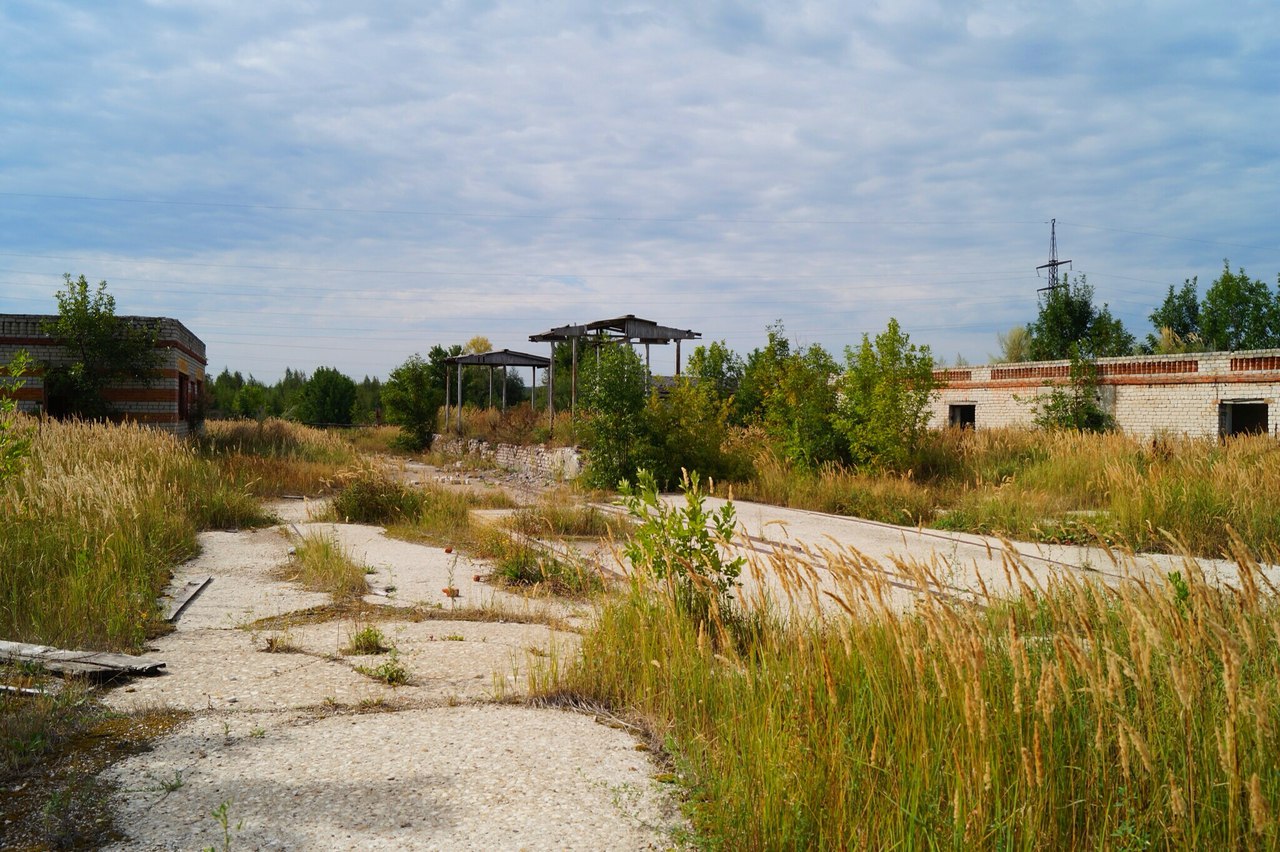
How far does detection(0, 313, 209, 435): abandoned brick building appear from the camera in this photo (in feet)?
59.6

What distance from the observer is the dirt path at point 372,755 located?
8.47ft

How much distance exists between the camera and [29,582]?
5414 millimetres

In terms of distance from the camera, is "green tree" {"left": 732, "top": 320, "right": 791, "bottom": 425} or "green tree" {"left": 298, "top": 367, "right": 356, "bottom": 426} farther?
"green tree" {"left": 298, "top": 367, "right": 356, "bottom": 426}

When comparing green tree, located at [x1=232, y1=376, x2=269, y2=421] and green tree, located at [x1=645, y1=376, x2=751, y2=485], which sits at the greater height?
green tree, located at [x1=232, y1=376, x2=269, y2=421]

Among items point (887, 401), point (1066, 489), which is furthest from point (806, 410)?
point (1066, 489)

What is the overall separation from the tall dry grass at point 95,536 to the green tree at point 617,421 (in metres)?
5.56

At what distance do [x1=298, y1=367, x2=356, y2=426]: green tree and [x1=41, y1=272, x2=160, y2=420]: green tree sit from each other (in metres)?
21.7

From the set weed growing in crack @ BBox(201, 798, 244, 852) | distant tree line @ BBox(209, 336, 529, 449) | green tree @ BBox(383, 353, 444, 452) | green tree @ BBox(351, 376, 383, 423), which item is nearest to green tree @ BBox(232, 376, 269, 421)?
distant tree line @ BBox(209, 336, 529, 449)

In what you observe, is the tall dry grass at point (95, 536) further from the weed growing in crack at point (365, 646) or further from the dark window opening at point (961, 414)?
the dark window opening at point (961, 414)

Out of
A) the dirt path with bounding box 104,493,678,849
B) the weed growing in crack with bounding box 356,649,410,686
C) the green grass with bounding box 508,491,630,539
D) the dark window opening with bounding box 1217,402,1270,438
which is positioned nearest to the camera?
the dirt path with bounding box 104,493,678,849

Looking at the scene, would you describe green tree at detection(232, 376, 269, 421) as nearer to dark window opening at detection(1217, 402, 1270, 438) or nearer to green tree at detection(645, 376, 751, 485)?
green tree at detection(645, 376, 751, 485)

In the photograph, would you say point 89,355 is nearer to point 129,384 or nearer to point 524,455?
point 129,384

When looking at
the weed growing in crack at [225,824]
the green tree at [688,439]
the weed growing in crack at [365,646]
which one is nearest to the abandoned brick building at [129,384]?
the green tree at [688,439]

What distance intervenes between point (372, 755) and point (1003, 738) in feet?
7.08
